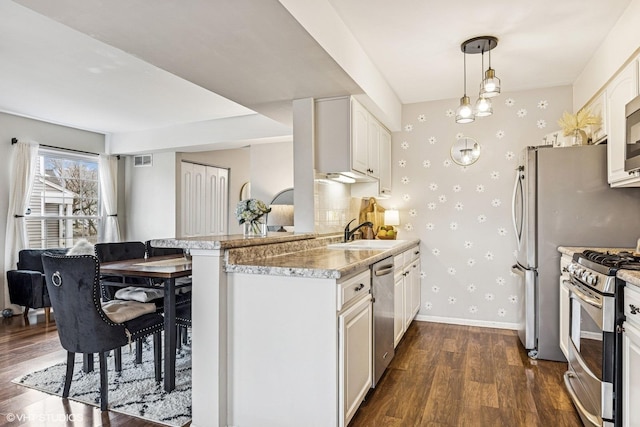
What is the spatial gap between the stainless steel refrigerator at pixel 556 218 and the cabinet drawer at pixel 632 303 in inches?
52.6

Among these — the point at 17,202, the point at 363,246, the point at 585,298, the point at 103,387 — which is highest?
the point at 17,202

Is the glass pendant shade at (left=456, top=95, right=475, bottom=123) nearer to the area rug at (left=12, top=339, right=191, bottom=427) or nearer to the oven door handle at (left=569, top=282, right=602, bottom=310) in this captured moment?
the oven door handle at (left=569, top=282, right=602, bottom=310)

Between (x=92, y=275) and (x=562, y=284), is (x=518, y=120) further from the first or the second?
(x=92, y=275)

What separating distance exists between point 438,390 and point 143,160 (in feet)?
18.0

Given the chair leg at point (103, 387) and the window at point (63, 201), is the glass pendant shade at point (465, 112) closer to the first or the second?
the chair leg at point (103, 387)

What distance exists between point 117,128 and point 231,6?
179 inches

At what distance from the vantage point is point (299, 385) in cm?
194

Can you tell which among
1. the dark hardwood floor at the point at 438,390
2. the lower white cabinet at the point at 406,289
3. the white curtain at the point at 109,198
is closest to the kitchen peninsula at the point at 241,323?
the dark hardwood floor at the point at 438,390

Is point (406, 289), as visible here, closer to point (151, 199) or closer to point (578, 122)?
point (578, 122)

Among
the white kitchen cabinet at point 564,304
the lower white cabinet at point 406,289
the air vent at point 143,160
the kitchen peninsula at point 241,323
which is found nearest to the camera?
the kitchen peninsula at point 241,323

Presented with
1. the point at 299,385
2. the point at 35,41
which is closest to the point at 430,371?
the point at 299,385

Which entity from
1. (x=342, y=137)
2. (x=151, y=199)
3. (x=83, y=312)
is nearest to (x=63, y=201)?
(x=151, y=199)

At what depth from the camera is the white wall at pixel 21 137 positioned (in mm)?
4656

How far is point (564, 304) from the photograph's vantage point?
280cm
